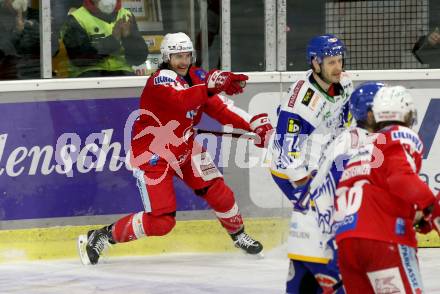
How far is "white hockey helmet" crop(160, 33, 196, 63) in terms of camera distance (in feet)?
22.5

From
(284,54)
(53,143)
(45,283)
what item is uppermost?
(284,54)

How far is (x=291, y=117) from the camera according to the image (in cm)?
605

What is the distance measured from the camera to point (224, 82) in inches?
257

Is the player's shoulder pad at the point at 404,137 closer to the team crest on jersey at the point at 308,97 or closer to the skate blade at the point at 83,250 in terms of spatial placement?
the team crest on jersey at the point at 308,97

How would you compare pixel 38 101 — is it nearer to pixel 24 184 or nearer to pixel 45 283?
pixel 24 184

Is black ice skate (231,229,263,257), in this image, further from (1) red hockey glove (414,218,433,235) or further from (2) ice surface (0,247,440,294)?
(1) red hockey glove (414,218,433,235)

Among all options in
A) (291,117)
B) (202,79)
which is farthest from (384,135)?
(202,79)

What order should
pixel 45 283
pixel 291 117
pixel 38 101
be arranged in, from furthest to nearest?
pixel 38 101 → pixel 45 283 → pixel 291 117

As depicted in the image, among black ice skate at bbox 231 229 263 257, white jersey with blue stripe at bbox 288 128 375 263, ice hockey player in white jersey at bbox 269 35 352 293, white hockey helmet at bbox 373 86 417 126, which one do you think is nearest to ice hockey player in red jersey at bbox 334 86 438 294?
white hockey helmet at bbox 373 86 417 126

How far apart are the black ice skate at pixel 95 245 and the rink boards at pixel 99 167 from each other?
241 millimetres

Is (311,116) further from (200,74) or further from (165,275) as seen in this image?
(165,275)

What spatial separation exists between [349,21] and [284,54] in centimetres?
46

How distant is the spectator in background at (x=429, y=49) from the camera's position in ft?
24.7

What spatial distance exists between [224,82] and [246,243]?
46.4 inches
